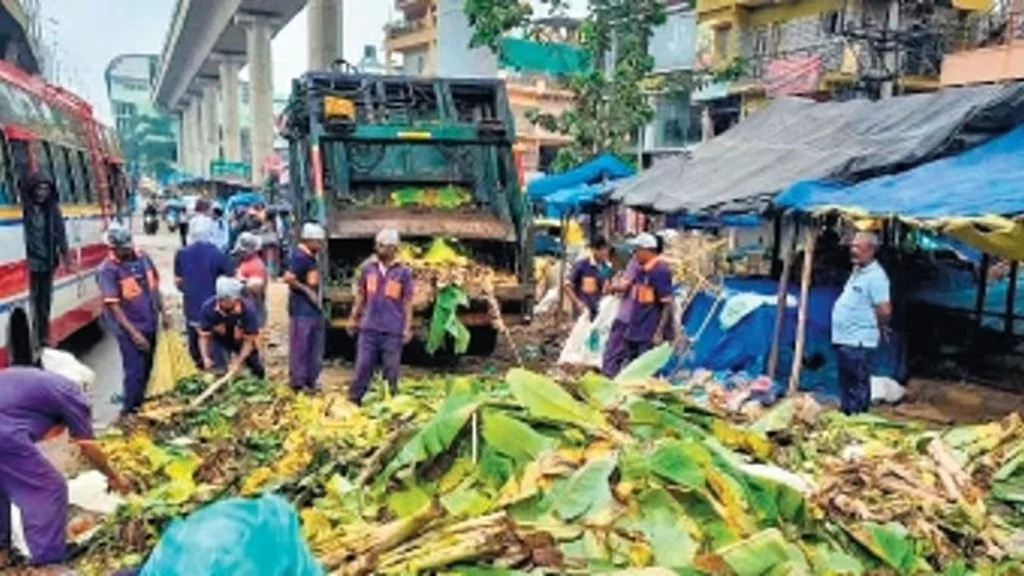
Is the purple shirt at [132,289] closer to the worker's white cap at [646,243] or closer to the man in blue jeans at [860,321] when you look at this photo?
the worker's white cap at [646,243]

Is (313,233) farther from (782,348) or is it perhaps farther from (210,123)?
(210,123)

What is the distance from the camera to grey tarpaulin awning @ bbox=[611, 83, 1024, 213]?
8.77 metres

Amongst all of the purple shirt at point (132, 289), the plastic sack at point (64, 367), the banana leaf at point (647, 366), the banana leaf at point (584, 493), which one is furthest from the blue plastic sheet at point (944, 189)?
the plastic sack at point (64, 367)

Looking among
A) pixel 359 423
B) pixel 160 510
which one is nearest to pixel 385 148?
pixel 359 423

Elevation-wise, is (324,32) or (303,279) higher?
(324,32)

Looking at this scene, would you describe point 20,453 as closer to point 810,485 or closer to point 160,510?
point 160,510

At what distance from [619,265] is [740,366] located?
373cm

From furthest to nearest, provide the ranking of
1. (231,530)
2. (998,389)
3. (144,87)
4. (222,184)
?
(144,87), (222,184), (998,389), (231,530)

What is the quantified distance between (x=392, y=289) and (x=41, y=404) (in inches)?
136

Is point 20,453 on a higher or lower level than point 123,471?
higher

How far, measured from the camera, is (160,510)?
500cm

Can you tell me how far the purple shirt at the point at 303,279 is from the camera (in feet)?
28.1

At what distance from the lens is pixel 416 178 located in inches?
432

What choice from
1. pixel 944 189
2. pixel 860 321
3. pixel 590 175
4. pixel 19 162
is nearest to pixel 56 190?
pixel 19 162
